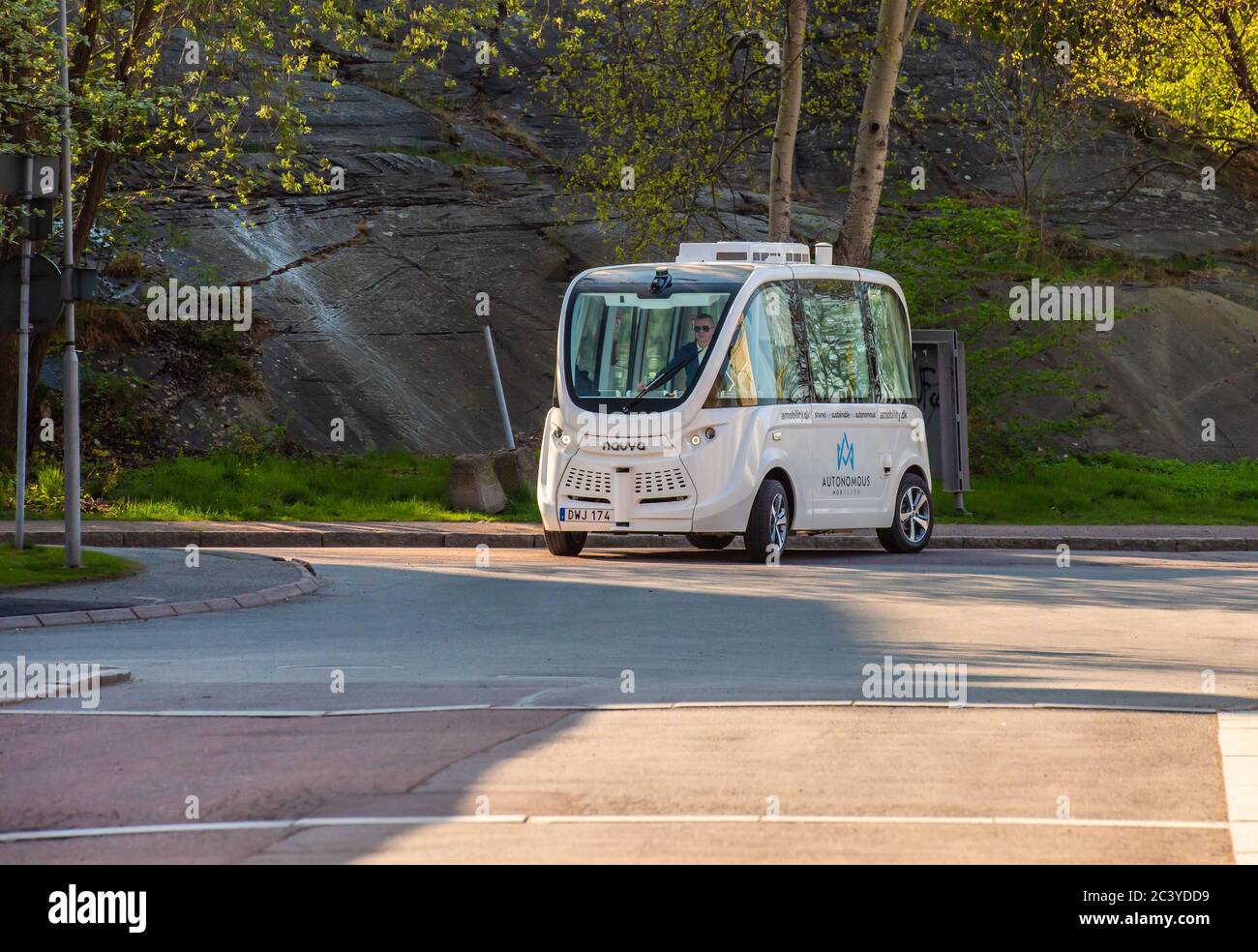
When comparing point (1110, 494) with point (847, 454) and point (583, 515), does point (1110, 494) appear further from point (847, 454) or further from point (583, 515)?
point (583, 515)

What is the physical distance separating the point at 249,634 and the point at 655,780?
6660 mm

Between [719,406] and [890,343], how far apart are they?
386 centimetres

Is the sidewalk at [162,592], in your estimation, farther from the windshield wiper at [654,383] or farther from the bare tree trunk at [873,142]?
the bare tree trunk at [873,142]

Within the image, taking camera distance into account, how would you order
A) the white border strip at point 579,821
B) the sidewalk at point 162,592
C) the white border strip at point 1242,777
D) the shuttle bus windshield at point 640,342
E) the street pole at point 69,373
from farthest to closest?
the shuttle bus windshield at point 640,342, the street pole at point 69,373, the sidewalk at point 162,592, the white border strip at point 579,821, the white border strip at point 1242,777

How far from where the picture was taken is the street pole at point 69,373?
17.5m

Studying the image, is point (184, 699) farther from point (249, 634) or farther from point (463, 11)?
point (463, 11)

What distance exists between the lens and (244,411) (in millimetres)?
29484

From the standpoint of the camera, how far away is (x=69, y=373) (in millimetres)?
18078

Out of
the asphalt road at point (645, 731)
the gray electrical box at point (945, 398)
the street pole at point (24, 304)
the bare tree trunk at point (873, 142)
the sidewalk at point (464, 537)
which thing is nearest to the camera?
the asphalt road at point (645, 731)

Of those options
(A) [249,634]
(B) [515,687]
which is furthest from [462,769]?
(A) [249,634]

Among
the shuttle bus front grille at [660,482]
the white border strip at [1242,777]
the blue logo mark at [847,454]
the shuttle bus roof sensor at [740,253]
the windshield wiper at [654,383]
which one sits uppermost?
the shuttle bus roof sensor at [740,253]

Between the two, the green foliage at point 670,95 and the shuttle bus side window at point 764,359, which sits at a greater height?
the green foliage at point 670,95

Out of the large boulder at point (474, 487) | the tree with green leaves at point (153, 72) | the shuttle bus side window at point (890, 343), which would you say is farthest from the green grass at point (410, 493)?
the shuttle bus side window at point (890, 343)

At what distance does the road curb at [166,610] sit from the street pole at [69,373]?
82.3 inches
